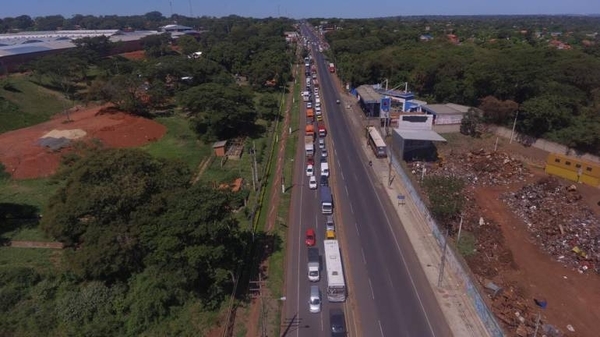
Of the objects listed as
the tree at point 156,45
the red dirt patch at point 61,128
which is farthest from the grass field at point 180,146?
the tree at point 156,45

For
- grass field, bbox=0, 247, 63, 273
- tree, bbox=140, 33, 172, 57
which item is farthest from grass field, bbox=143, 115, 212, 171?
tree, bbox=140, 33, 172, 57

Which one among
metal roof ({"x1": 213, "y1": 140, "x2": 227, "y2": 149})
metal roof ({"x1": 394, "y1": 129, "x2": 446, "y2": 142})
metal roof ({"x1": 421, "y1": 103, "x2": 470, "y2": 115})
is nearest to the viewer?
metal roof ({"x1": 394, "y1": 129, "x2": 446, "y2": 142})

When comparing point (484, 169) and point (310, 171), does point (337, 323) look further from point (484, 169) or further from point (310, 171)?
point (484, 169)

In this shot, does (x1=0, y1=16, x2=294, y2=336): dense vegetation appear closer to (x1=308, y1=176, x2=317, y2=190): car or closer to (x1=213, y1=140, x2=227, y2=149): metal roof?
(x1=308, y1=176, x2=317, y2=190): car

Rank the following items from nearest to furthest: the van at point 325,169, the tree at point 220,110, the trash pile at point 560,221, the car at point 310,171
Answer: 1. the trash pile at point 560,221
2. the van at point 325,169
3. the car at point 310,171
4. the tree at point 220,110

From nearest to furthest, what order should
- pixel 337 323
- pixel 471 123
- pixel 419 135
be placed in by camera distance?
pixel 337 323 → pixel 419 135 → pixel 471 123

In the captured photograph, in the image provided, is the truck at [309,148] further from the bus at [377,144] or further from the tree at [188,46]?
the tree at [188,46]

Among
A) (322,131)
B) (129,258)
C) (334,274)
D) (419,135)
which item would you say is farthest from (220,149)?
(334,274)
